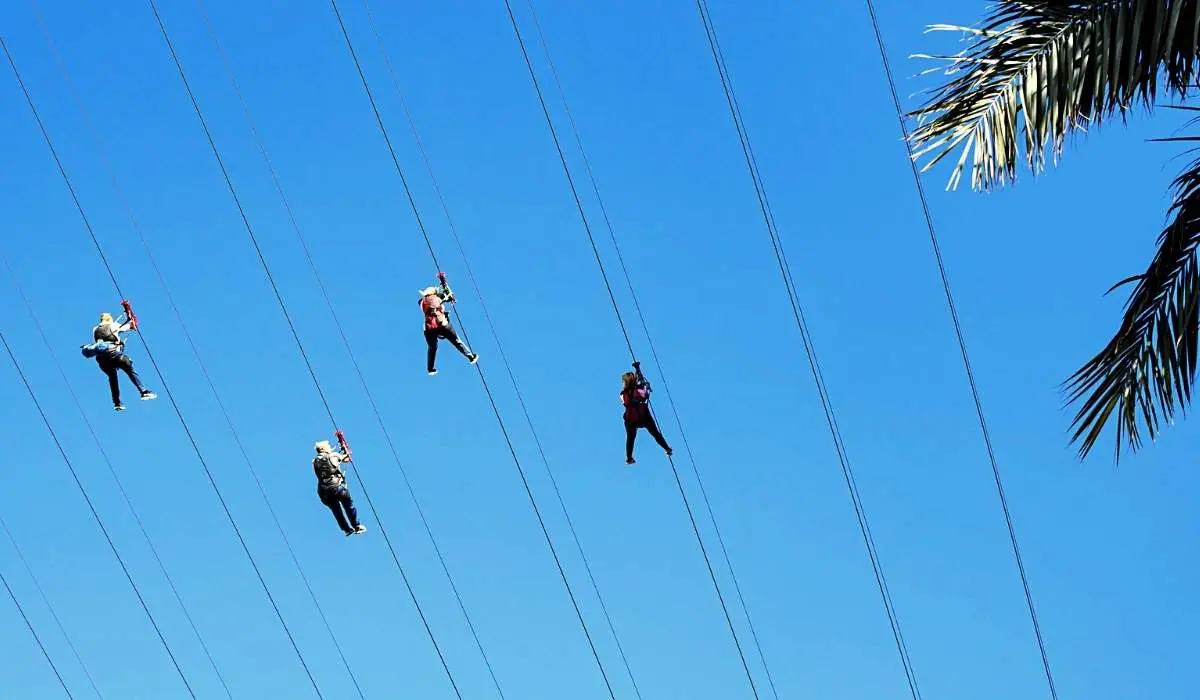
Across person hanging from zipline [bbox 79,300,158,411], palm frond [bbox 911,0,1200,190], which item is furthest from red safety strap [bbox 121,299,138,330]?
palm frond [bbox 911,0,1200,190]

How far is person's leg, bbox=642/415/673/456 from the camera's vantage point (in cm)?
2047

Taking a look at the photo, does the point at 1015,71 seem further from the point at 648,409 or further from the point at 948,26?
the point at 648,409

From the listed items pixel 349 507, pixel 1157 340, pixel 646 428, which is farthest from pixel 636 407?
pixel 1157 340

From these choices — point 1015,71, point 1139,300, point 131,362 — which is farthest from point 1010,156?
point 131,362

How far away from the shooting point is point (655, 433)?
2059cm

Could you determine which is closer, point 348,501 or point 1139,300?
point 1139,300

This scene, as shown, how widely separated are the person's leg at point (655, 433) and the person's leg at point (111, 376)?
6.26m

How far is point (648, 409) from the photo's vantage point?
20.4 metres

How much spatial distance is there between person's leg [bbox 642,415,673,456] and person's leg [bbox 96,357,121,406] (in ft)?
20.5

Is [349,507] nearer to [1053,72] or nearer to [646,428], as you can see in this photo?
[646,428]

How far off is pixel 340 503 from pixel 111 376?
3.23 metres

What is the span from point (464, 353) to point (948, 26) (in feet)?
39.0

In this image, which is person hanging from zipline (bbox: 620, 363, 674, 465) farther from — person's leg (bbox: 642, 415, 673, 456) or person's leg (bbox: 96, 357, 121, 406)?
person's leg (bbox: 96, 357, 121, 406)

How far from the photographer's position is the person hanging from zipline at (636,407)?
20125 millimetres
